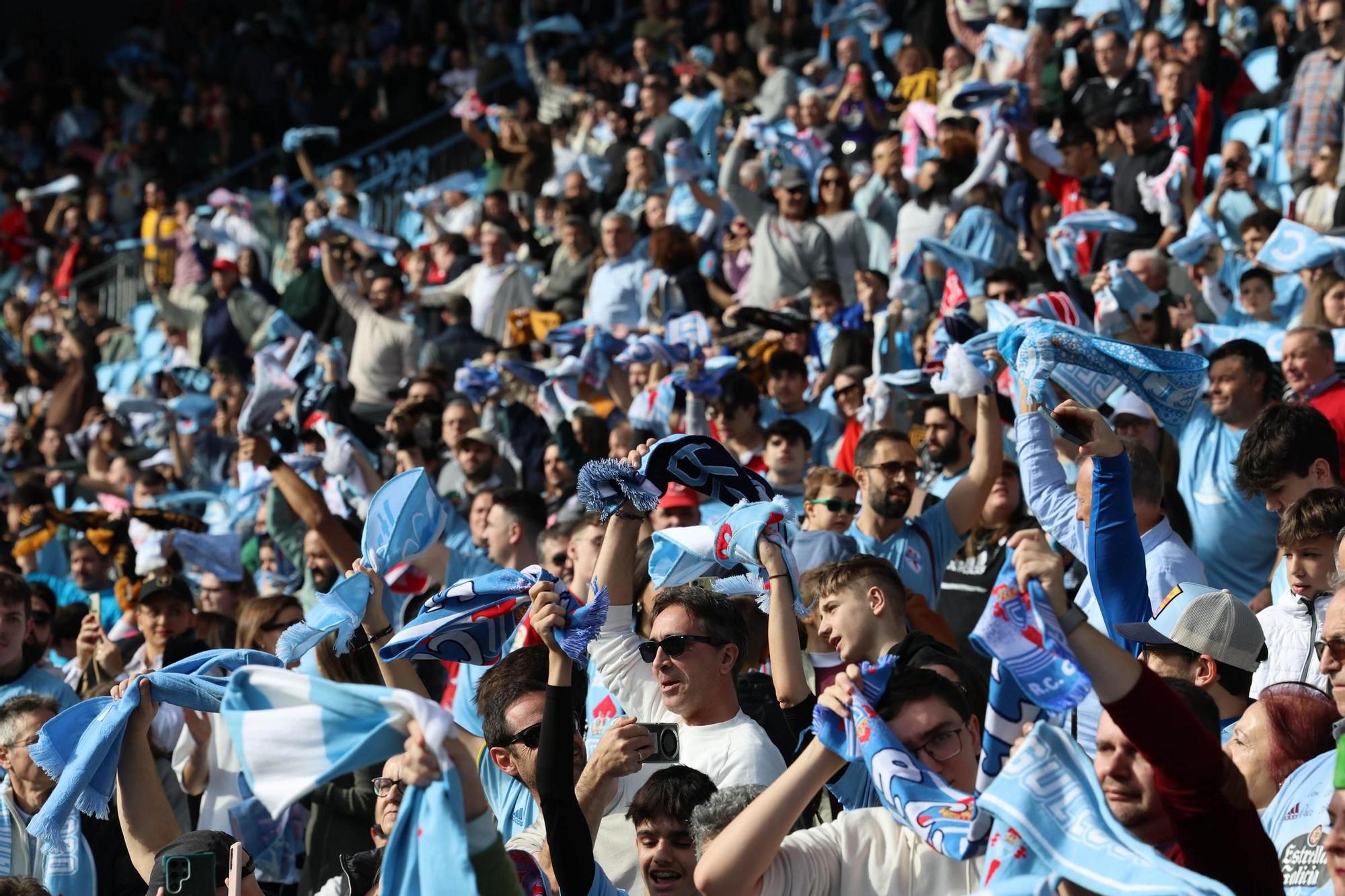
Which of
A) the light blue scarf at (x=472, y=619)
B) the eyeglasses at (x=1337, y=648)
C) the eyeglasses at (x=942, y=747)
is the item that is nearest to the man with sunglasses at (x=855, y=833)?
the eyeglasses at (x=942, y=747)

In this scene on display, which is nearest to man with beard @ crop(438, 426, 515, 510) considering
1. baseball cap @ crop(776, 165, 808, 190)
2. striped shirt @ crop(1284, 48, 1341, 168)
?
baseball cap @ crop(776, 165, 808, 190)

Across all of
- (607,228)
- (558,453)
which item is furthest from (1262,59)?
(558,453)

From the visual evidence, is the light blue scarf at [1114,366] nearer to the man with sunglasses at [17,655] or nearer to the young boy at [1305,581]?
the young boy at [1305,581]

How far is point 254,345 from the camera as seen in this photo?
14.0 m

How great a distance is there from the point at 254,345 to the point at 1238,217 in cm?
805

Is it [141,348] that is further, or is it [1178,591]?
[141,348]

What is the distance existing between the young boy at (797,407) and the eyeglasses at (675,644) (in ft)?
12.2

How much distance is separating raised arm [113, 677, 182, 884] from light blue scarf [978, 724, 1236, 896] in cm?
226

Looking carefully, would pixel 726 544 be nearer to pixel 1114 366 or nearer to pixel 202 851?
pixel 1114 366

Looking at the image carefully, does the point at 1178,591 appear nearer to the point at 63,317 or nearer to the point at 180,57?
the point at 63,317

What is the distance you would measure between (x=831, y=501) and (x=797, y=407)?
2.35 m

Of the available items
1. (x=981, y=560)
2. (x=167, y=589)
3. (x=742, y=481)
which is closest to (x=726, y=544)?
(x=742, y=481)

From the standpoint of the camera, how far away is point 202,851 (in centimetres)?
383

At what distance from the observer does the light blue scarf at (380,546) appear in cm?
449
